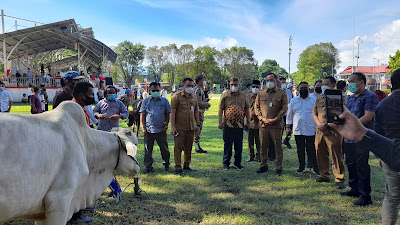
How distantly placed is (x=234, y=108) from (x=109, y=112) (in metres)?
2.61

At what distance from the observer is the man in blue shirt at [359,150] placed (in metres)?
4.43

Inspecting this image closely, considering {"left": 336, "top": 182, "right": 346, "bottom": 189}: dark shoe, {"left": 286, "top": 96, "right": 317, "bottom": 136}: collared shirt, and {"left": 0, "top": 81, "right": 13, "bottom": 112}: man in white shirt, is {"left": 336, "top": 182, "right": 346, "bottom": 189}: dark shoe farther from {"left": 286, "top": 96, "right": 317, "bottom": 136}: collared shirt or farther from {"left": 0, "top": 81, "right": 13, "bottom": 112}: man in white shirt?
{"left": 0, "top": 81, "right": 13, "bottom": 112}: man in white shirt

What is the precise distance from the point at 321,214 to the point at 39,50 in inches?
1130

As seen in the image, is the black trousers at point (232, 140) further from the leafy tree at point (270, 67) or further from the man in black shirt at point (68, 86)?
the leafy tree at point (270, 67)

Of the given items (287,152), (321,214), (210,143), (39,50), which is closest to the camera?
(321,214)

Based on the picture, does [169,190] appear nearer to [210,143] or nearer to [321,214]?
[321,214]

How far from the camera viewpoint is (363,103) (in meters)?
4.56

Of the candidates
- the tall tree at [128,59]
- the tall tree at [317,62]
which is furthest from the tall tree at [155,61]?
the tall tree at [317,62]

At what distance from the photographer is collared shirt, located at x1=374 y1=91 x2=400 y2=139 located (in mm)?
3160

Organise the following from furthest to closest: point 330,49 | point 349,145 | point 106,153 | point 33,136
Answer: point 330,49 < point 349,145 < point 106,153 < point 33,136

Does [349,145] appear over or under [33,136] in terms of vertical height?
under

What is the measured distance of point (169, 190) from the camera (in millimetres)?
5184

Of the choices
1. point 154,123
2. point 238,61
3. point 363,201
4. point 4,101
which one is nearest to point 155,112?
point 154,123

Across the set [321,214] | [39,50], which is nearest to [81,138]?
[321,214]
